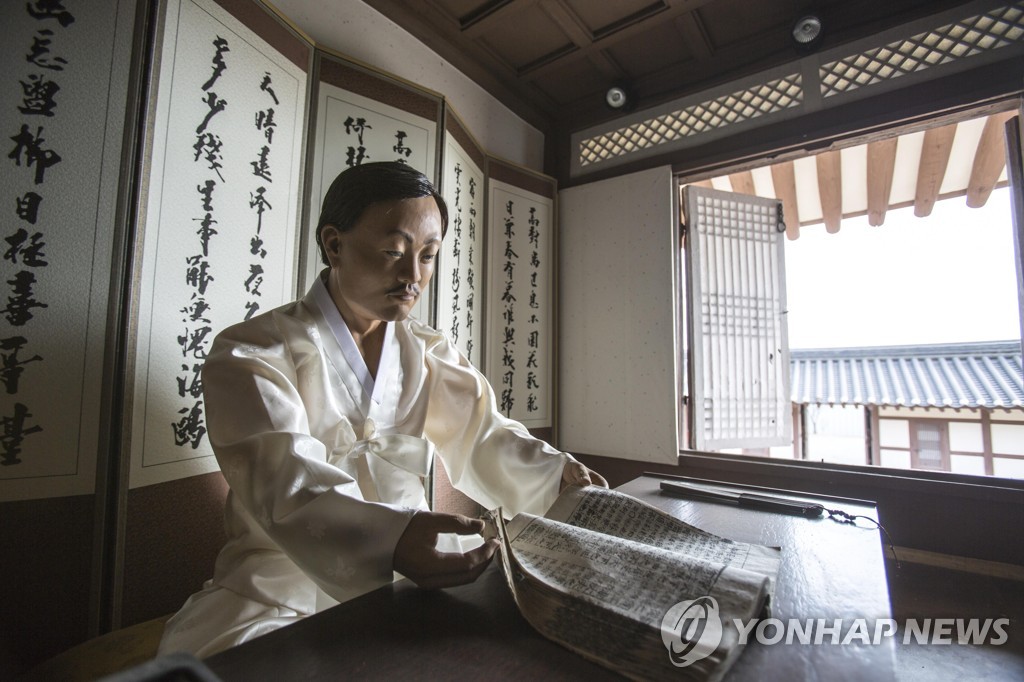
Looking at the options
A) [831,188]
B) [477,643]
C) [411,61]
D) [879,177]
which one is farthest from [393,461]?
[879,177]

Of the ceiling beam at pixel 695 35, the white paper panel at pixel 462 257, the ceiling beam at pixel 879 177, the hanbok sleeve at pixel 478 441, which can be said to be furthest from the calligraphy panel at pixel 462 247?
the ceiling beam at pixel 879 177

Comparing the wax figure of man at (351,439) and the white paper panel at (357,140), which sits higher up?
the white paper panel at (357,140)

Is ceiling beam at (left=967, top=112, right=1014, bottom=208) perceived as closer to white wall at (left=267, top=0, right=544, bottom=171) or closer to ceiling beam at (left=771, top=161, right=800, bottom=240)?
ceiling beam at (left=771, top=161, right=800, bottom=240)

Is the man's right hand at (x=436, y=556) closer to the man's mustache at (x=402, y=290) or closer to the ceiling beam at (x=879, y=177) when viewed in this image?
the man's mustache at (x=402, y=290)

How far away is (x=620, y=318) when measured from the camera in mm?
3928

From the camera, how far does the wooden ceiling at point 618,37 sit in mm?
3139

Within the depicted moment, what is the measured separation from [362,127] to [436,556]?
7.85 feet

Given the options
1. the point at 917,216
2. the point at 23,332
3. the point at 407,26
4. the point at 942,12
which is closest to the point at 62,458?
the point at 23,332

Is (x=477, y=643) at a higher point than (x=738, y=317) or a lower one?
lower

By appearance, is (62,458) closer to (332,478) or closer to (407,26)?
(332,478)

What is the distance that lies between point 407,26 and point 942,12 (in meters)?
3.48

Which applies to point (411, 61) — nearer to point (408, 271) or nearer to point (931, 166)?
point (408, 271)

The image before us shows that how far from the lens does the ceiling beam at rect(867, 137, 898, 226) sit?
14.5 ft

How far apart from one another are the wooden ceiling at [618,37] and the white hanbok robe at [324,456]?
270 centimetres
